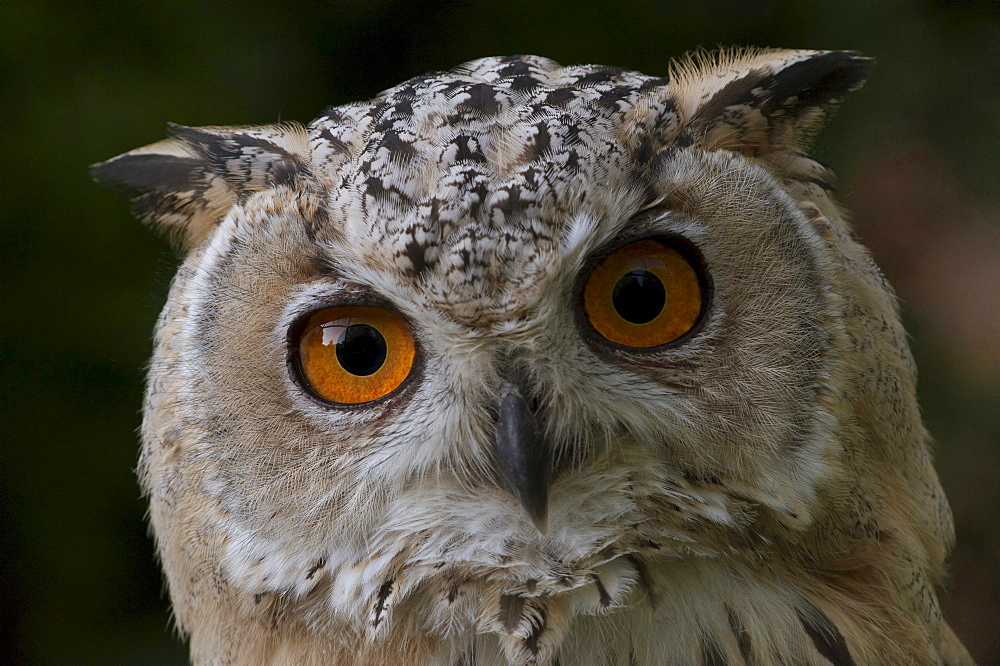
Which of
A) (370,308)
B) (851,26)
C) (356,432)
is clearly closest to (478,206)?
(370,308)

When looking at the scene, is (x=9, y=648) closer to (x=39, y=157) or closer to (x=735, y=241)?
(x=39, y=157)

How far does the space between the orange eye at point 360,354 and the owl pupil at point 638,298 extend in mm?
294

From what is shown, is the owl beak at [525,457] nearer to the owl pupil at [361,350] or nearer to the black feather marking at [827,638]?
the owl pupil at [361,350]

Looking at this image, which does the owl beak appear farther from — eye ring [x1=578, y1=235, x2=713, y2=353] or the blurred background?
the blurred background

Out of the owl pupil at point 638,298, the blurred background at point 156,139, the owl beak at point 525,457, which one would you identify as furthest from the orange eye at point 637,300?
the blurred background at point 156,139

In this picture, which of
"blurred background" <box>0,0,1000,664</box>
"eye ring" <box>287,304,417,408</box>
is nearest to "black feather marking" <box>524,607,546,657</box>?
"eye ring" <box>287,304,417,408</box>

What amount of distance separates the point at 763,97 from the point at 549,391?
577 mm

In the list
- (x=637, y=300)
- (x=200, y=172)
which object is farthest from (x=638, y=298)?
(x=200, y=172)

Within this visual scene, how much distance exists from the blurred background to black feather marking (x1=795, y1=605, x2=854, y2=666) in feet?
5.81

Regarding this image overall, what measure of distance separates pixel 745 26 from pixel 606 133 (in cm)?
182

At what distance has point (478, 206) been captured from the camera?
1.10m

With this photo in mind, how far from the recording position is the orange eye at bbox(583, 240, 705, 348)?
46.0 inches

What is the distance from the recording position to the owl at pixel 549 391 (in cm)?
114

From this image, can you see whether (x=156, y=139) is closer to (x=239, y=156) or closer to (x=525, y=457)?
(x=239, y=156)
